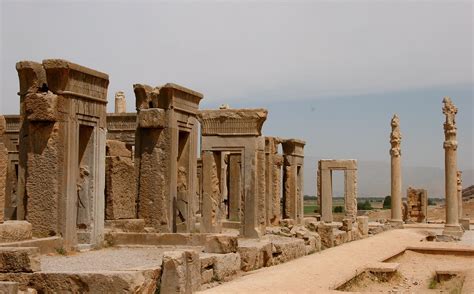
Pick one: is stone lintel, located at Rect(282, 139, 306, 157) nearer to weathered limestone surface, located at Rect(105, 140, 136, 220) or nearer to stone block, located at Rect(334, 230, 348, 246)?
stone block, located at Rect(334, 230, 348, 246)

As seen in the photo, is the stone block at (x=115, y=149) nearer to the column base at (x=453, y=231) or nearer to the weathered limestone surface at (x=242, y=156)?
the weathered limestone surface at (x=242, y=156)

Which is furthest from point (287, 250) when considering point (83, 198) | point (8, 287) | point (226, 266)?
point (8, 287)

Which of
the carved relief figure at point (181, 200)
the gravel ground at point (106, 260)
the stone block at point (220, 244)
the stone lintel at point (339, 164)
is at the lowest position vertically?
the gravel ground at point (106, 260)

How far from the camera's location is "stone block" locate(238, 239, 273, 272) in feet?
42.4

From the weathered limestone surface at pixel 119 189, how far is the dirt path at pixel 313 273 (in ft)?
16.5

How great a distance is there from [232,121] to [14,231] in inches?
286

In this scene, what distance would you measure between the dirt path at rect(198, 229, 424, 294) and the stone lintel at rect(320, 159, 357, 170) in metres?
13.0

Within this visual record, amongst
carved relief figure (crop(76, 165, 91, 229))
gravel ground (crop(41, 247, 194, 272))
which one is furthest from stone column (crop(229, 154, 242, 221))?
carved relief figure (crop(76, 165, 91, 229))

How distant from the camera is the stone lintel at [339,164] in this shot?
32094 mm

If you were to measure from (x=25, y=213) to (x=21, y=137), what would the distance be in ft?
4.86

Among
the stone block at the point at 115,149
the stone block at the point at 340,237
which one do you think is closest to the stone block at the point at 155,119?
the stone block at the point at 115,149

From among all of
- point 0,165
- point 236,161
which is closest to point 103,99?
point 0,165

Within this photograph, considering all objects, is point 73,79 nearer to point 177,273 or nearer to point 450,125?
point 177,273

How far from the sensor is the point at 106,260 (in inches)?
452
